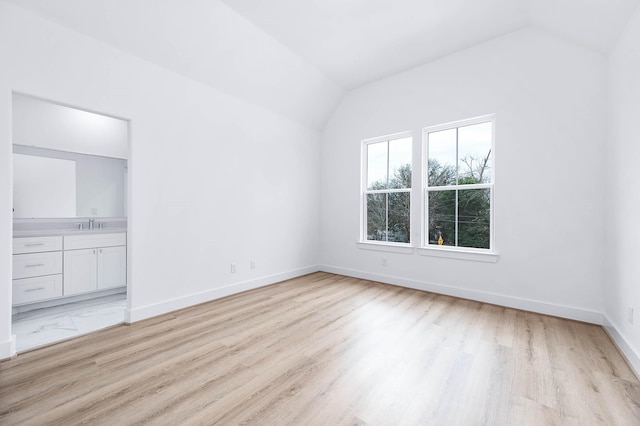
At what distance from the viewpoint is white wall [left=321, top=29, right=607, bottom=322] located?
286 cm

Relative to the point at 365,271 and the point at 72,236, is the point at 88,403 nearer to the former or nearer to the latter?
the point at 72,236

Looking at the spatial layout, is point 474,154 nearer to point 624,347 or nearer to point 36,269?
point 624,347

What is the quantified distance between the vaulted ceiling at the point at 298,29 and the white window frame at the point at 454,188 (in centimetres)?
97

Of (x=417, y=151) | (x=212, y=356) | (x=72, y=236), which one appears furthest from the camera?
(x=417, y=151)

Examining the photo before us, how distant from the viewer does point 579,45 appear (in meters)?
2.89

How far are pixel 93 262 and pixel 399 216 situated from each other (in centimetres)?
441

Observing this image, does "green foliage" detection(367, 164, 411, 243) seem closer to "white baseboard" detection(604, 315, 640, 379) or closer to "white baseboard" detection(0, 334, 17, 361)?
"white baseboard" detection(604, 315, 640, 379)

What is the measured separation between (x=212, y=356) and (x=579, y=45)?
463 centimetres

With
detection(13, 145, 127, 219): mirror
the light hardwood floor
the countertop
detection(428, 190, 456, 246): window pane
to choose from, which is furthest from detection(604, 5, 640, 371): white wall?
detection(13, 145, 127, 219): mirror

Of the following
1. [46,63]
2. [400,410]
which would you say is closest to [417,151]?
[400,410]

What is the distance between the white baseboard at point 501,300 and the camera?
9.41 ft

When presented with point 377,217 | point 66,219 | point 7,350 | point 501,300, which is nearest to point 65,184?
point 66,219

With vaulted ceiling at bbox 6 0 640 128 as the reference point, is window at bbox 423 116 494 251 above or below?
below

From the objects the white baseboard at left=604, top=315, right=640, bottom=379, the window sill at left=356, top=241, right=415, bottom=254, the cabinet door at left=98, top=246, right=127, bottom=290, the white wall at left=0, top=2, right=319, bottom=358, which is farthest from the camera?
the window sill at left=356, top=241, right=415, bottom=254
